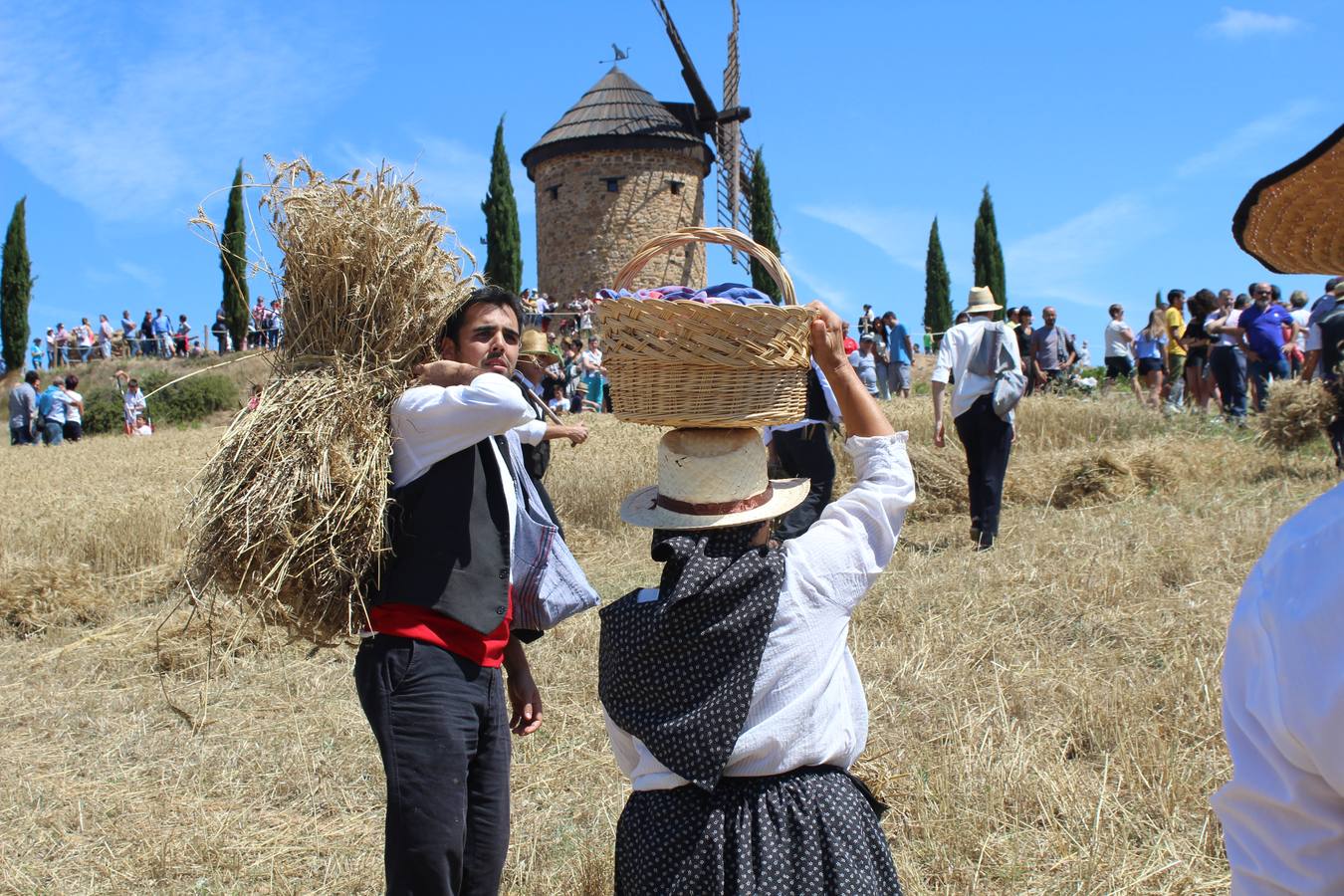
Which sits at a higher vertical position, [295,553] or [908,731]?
[295,553]

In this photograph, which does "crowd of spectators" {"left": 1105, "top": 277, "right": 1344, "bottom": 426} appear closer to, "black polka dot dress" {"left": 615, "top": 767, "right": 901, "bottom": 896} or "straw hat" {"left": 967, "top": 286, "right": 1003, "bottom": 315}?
"straw hat" {"left": 967, "top": 286, "right": 1003, "bottom": 315}

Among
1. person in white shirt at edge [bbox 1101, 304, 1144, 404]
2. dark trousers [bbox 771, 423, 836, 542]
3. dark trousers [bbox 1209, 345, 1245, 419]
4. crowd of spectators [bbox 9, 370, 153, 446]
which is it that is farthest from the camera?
crowd of spectators [bbox 9, 370, 153, 446]

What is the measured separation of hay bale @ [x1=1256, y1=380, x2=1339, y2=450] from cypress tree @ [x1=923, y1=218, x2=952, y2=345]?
111 feet

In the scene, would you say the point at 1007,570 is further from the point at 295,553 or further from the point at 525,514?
the point at 295,553

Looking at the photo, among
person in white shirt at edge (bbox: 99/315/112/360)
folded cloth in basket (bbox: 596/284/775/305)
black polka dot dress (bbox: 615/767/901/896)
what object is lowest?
black polka dot dress (bbox: 615/767/901/896)

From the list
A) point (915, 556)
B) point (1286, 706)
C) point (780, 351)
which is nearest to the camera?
point (1286, 706)

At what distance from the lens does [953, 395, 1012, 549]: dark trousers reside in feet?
23.5

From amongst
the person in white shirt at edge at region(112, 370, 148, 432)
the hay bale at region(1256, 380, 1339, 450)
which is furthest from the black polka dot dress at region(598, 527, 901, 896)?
the person in white shirt at edge at region(112, 370, 148, 432)

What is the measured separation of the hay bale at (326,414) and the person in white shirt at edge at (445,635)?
9 centimetres

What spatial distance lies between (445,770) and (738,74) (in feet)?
139


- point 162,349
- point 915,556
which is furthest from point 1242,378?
point 162,349

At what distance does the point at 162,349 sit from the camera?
41.0 metres

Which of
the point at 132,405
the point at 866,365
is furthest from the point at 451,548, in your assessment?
the point at 132,405

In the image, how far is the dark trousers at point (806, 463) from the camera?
675cm
